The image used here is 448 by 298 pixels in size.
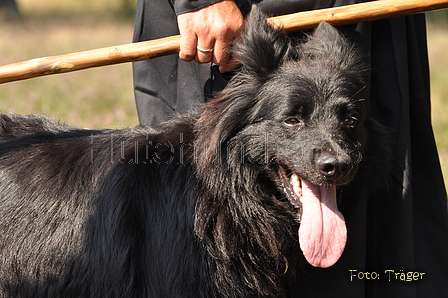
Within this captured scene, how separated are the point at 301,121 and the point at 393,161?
79cm

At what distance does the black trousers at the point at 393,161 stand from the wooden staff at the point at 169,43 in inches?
5.6

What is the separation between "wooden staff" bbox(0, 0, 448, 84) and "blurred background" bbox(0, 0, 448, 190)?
3.83 meters

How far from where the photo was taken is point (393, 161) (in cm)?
306

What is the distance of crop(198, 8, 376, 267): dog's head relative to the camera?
2.60 meters

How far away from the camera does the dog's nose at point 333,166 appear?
2465 millimetres

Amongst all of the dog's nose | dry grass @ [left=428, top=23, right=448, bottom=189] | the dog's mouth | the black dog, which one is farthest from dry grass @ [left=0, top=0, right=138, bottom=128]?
dry grass @ [left=428, top=23, right=448, bottom=189]

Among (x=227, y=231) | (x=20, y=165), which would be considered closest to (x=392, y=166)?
(x=227, y=231)

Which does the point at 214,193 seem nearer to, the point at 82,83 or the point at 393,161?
the point at 393,161

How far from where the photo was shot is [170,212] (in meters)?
2.76

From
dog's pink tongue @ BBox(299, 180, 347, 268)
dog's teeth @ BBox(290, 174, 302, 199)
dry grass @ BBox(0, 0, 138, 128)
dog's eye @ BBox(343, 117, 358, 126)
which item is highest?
dry grass @ BBox(0, 0, 138, 128)

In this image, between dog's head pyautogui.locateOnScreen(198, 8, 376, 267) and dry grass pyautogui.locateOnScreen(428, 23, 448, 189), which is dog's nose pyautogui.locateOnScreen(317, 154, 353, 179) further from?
dry grass pyautogui.locateOnScreen(428, 23, 448, 189)

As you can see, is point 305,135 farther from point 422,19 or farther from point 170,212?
point 422,19

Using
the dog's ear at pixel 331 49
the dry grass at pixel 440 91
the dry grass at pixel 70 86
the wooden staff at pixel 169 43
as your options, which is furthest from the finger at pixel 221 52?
the dry grass at pixel 440 91

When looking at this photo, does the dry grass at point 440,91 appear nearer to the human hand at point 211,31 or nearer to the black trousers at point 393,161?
the black trousers at point 393,161
